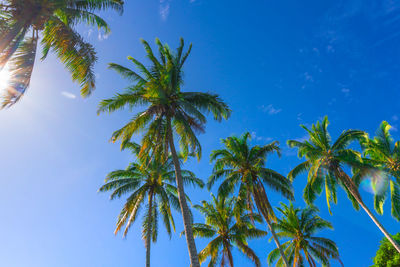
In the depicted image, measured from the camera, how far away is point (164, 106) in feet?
44.5

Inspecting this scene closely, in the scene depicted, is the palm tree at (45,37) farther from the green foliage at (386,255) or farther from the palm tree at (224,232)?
the green foliage at (386,255)

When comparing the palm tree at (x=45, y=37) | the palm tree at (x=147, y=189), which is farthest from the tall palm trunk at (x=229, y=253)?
the palm tree at (x=45, y=37)

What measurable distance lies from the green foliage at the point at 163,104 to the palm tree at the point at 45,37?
3783 mm

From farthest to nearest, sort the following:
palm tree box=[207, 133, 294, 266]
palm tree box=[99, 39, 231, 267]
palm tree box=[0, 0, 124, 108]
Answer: palm tree box=[207, 133, 294, 266] < palm tree box=[99, 39, 231, 267] < palm tree box=[0, 0, 124, 108]

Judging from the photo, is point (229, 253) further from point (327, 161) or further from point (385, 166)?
point (385, 166)

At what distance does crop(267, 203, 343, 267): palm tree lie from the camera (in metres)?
23.0

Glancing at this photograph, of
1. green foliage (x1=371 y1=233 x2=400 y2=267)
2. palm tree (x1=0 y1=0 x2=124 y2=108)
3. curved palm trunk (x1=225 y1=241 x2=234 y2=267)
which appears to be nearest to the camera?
palm tree (x1=0 y1=0 x2=124 y2=108)

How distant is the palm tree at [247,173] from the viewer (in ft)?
60.4

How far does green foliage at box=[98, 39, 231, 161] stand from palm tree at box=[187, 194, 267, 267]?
9.82 metres

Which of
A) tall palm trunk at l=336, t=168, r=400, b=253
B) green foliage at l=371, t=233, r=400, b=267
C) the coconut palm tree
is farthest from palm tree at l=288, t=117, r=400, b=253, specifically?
green foliage at l=371, t=233, r=400, b=267

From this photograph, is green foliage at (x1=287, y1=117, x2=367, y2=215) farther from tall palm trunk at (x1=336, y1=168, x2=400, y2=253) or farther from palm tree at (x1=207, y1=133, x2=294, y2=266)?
palm tree at (x1=207, y1=133, x2=294, y2=266)

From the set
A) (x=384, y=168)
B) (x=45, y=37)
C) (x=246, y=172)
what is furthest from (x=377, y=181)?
(x=45, y=37)

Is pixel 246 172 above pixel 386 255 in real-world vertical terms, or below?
above

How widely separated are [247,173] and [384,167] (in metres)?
13.2
